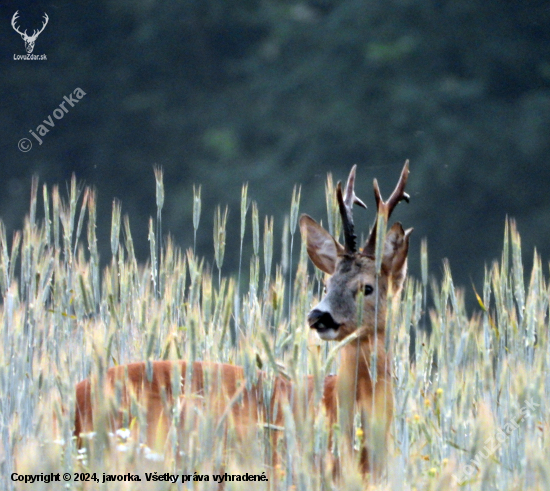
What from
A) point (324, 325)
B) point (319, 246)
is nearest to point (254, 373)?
point (324, 325)

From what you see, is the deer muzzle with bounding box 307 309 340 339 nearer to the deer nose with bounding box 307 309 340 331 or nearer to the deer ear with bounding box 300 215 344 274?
the deer nose with bounding box 307 309 340 331

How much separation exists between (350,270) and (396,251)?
16 cm

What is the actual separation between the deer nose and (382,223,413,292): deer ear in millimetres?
362

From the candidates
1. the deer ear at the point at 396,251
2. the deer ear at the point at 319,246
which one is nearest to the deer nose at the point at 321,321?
the deer ear at the point at 396,251

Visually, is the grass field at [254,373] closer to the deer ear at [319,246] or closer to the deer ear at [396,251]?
the deer ear at [319,246]

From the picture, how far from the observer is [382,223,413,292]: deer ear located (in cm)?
304

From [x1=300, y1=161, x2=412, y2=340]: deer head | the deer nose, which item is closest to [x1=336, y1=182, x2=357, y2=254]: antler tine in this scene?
[x1=300, y1=161, x2=412, y2=340]: deer head

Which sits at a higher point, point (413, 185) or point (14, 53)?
point (14, 53)

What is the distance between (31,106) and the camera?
428 inches

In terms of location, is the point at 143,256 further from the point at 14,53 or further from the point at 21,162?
the point at 14,53

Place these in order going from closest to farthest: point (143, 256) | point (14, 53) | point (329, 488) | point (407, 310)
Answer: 1. point (329, 488)
2. point (407, 310)
3. point (143, 256)
4. point (14, 53)

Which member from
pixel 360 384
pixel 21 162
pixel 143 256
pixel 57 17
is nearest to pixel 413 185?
pixel 143 256

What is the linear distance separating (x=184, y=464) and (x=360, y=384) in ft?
3.82

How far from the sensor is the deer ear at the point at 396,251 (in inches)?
120
